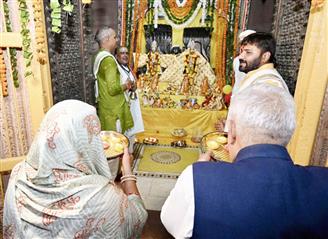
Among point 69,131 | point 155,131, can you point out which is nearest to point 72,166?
point 69,131

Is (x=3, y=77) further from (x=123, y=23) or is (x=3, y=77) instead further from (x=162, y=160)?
(x=123, y=23)

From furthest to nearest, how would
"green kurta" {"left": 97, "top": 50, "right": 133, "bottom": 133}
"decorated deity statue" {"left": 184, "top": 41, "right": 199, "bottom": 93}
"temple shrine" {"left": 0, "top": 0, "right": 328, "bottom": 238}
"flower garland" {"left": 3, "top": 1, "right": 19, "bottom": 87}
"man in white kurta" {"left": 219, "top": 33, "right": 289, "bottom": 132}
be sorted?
"decorated deity statue" {"left": 184, "top": 41, "right": 199, "bottom": 93} → "green kurta" {"left": 97, "top": 50, "right": 133, "bottom": 133} → "man in white kurta" {"left": 219, "top": 33, "right": 289, "bottom": 132} → "temple shrine" {"left": 0, "top": 0, "right": 328, "bottom": 238} → "flower garland" {"left": 3, "top": 1, "right": 19, "bottom": 87}

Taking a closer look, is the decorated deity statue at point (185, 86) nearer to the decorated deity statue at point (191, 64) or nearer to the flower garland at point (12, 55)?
the decorated deity statue at point (191, 64)

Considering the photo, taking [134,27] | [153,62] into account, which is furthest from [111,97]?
[134,27]

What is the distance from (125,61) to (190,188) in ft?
10.1

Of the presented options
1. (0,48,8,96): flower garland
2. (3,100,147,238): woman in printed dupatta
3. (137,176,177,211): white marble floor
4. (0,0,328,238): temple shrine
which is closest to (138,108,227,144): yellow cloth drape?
(0,0,328,238): temple shrine

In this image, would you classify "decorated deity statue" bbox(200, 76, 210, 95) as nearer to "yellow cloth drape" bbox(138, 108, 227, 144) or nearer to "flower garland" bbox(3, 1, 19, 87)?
"yellow cloth drape" bbox(138, 108, 227, 144)

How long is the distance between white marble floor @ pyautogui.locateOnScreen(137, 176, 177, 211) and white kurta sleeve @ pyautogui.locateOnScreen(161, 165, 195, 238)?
7.00 ft

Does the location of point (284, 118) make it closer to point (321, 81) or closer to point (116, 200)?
point (116, 200)

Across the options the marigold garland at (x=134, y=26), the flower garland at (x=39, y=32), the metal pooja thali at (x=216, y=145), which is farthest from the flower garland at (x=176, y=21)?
the metal pooja thali at (x=216, y=145)

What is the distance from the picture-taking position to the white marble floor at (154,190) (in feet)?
9.89

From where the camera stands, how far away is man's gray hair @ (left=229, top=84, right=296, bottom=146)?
0.88 meters

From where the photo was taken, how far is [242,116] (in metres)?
0.91

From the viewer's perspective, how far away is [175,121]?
16.0ft
